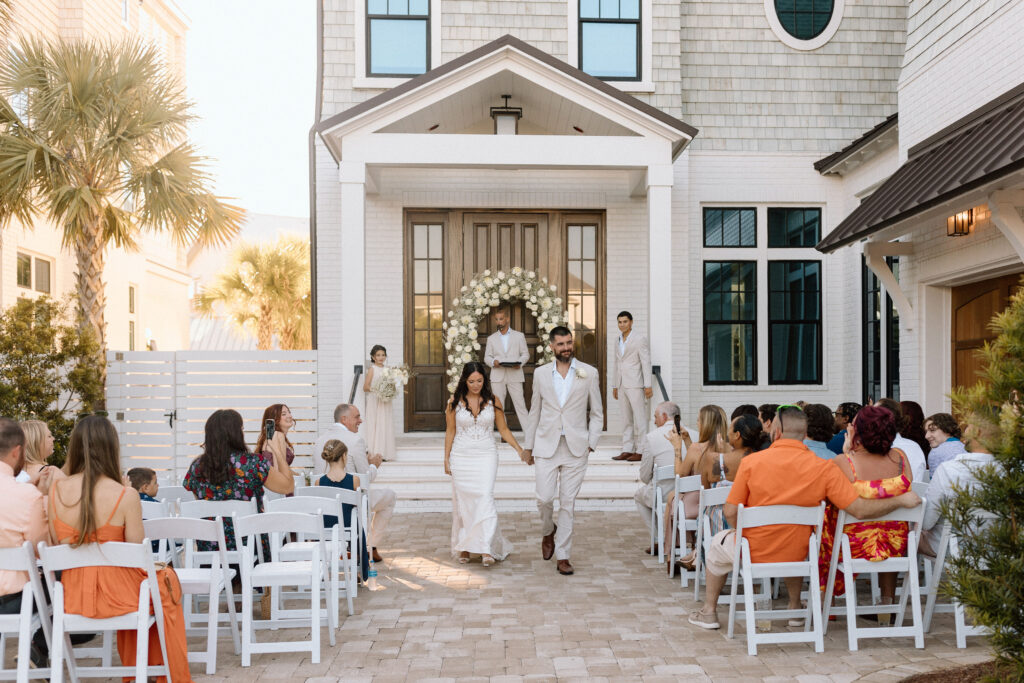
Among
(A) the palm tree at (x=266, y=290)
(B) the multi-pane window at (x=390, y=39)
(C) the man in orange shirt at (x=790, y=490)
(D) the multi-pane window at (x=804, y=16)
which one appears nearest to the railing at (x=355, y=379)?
(B) the multi-pane window at (x=390, y=39)

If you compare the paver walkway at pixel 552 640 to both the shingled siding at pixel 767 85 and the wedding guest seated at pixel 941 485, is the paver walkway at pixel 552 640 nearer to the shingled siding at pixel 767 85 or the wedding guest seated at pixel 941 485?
the wedding guest seated at pixel 941 485

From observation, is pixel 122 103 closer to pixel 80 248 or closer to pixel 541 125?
pixel 80 248

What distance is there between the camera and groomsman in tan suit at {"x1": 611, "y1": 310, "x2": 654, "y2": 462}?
437 inches

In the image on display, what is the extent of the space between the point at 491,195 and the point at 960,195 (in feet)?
23.6

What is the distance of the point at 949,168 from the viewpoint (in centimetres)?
762

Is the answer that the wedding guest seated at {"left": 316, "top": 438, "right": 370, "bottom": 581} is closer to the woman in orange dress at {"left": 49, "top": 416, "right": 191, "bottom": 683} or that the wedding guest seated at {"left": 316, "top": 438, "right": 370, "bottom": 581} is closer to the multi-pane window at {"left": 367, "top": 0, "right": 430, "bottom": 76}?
the woman in orange dress at {"left": 49, "top": 416, "right": 191, "bottom": 683}

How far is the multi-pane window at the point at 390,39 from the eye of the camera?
1293 centimetres

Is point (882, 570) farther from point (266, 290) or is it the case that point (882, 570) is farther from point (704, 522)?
point (266, 290)

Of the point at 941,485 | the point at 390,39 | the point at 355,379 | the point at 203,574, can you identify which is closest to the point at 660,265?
the point at 355,379

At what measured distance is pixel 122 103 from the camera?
1053 centimetres

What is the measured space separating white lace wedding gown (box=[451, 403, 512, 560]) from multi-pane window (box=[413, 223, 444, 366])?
535cm

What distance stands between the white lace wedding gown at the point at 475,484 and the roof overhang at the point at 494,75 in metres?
4.40

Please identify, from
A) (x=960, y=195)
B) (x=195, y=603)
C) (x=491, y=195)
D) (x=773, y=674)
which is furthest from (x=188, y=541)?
(x=491, y=195)

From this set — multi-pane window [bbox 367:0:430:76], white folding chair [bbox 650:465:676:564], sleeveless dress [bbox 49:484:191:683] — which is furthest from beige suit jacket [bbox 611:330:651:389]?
sleeveless dress [bbox 49:484:191:683]
